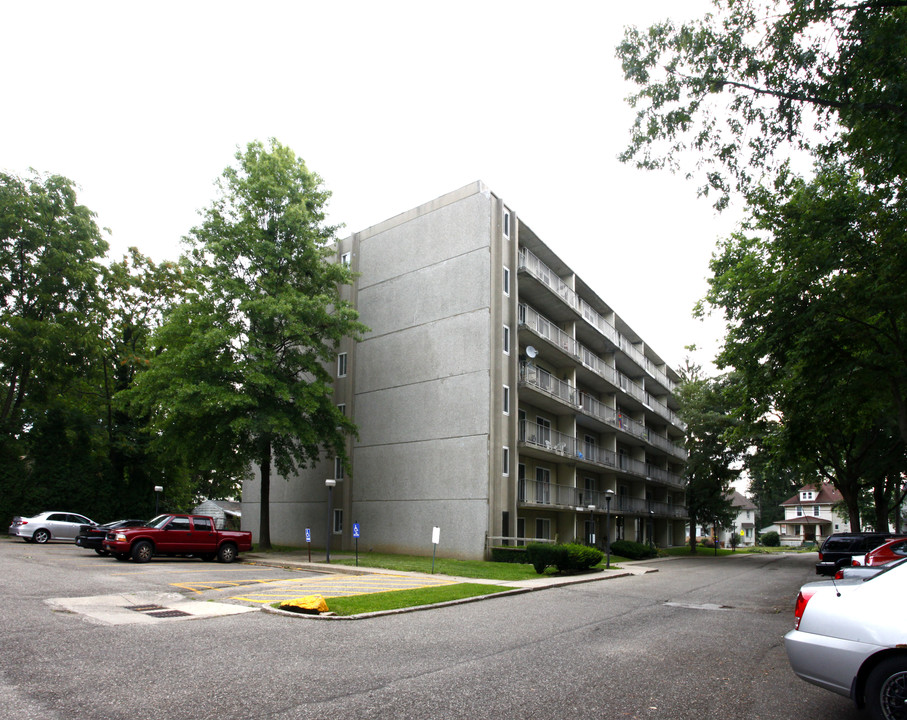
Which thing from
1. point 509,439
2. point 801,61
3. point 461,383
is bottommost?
point 509,439

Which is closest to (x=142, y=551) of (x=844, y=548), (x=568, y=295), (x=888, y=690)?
(x=888, y=690)

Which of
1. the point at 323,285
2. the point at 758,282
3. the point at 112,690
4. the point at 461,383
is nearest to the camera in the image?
the point at 112,690

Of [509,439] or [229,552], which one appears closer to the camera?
[229,552]

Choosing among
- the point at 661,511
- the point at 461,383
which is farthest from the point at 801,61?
the point at 661,511

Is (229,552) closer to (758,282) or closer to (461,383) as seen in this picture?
(461,383)

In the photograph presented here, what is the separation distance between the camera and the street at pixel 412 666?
580 cm

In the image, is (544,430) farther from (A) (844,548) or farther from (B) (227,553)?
(B) (227,553)

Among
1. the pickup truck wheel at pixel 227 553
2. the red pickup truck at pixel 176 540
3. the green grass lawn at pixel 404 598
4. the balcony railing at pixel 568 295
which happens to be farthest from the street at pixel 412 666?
the balcony railing at pixel 568 295

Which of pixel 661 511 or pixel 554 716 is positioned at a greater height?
pixel 554 716

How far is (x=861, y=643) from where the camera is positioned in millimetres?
5098

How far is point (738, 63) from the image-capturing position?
36.7 ft

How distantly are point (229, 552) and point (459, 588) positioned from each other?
36.9ft

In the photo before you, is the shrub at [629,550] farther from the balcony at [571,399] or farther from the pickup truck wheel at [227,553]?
the pickup truck wheel at [227,553]

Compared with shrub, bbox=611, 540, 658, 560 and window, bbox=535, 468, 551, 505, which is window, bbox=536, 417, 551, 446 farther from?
shrub, bbox=611, 540, 658, 560
